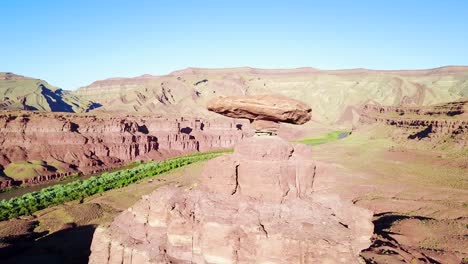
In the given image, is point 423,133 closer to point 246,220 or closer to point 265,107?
point 265,107

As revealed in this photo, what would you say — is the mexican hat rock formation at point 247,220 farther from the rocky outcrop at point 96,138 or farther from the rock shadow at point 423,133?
the rock shadow at point 423,133

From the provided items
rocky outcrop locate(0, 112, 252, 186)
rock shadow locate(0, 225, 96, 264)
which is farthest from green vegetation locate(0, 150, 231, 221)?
rocky outcrop locate(0, 112, 252, 186)

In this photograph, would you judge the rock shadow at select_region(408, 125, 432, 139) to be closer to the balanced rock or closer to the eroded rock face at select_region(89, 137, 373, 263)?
the eroded rock face at select_region(89, 137, 373, 263)

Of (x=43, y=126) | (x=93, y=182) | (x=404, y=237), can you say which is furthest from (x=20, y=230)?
(x=43, y=126)

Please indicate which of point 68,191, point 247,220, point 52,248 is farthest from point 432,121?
point 52,248

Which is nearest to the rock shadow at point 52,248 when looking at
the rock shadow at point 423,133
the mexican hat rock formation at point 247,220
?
the mexican hat rock formation at point 247,220

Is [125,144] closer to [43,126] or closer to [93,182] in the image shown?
[43,126]
